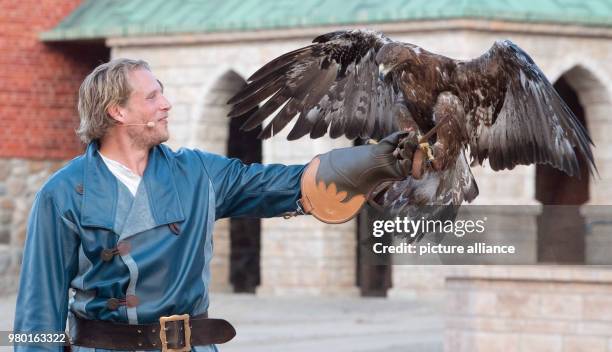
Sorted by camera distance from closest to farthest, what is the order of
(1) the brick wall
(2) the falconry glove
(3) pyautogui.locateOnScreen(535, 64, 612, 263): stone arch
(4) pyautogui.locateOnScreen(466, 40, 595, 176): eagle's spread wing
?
(2) the falconry glove, (4) pyautogui.locateOnScreen(466, 40, 595, 176): eagle's spread wing, (3) pyautogui.locateOnScreen(535, 64, 612, 263): stone arch, (1) the brick wall

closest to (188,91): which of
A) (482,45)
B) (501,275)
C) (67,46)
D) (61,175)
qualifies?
(67,46)

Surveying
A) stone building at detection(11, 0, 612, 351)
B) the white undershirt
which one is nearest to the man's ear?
the white undershirt

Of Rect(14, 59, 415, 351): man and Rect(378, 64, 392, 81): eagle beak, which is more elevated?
Rect(378, 64, 392, 81): eagle beak

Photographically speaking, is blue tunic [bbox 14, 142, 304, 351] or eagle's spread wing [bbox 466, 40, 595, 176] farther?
eagle's spread wing [bbox 466, 40, 595, 176]

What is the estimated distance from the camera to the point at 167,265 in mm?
5312

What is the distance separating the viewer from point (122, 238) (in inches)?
209

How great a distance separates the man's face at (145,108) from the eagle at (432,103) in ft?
3.87

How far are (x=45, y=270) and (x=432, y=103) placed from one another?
7.04 ft

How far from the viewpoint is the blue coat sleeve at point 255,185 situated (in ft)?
18.2

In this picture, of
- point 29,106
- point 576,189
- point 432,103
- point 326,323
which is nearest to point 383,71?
point 432,103

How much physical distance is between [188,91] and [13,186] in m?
2.82

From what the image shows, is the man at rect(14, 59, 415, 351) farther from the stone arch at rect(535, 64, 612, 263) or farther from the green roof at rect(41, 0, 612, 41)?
the green roof at rect(41, 0, 612, 41)

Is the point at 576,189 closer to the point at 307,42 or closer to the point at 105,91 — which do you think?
the point at 307,42

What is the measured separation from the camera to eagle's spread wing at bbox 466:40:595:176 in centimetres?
684
